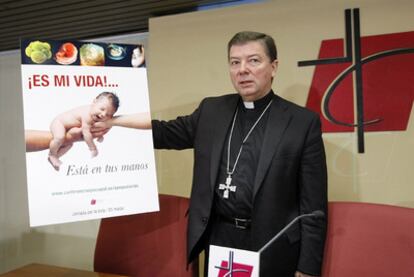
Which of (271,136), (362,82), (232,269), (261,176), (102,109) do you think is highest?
(362,82)

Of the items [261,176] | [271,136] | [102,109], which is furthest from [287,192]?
[102,109]

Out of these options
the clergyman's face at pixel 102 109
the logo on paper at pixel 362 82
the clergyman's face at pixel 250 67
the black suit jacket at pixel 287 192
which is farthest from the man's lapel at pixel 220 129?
the logo on paper at pixel 362 82

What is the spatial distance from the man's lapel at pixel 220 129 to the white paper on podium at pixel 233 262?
2.44 feet

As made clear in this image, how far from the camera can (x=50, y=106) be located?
4.66 ft

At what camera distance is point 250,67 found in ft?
5.34

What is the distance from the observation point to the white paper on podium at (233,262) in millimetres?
887

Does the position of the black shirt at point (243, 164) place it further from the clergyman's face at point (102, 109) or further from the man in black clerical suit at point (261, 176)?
the clergyman's face at point (102, 109)

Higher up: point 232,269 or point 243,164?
point 243,164

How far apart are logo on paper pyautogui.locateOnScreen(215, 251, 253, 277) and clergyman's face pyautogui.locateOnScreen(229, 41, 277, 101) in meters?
0.91

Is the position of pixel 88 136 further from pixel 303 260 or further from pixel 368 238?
pixel 368 238

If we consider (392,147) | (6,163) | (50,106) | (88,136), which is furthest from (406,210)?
(6,163)

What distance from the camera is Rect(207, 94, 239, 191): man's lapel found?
1700mm

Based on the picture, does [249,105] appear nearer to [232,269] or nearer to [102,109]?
[102,109]

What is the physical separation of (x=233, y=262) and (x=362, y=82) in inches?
64.1
